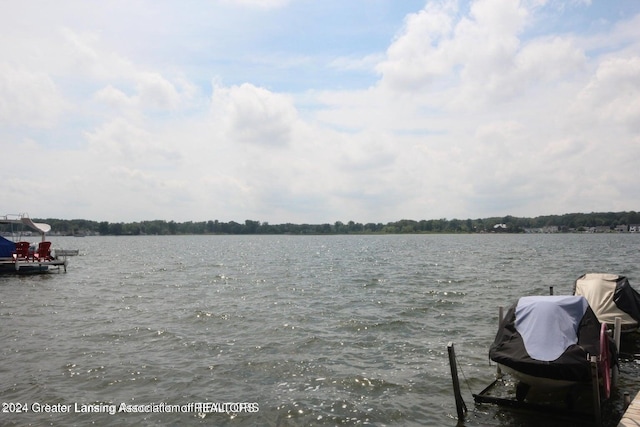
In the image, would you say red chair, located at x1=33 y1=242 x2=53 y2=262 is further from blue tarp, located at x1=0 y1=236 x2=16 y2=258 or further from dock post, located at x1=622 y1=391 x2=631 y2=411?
dock post, located at x1=622 y1=391 x2=631 y2=411

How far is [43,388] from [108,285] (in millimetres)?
25995

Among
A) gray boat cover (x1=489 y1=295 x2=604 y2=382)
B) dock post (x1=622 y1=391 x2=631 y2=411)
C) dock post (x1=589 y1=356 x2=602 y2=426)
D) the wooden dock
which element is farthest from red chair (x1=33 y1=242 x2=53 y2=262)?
the wooden dock

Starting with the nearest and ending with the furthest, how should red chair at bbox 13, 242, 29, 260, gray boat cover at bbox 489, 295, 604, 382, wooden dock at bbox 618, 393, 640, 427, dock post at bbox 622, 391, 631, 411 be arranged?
wooden dock at bbox 618, 393, 640, 427 → gray boat cover at bbox 489, 295, 604, 382 → dock post at bbox 622, 391, 631, 411 → red chair at bbox 13, 242, 29, 260

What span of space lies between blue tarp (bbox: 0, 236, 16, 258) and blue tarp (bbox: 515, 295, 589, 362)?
156 feet

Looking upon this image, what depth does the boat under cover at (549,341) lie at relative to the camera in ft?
32.4

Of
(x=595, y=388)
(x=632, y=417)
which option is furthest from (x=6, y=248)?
(x=632, y=417)

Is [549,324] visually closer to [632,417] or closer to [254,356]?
[632,417]

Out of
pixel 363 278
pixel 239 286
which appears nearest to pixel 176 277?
pixel 239 286

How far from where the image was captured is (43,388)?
12.8 metres

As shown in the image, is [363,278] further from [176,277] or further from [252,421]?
[252,421]

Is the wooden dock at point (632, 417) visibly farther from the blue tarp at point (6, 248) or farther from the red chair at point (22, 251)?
the blue tarp at point (6, 248)

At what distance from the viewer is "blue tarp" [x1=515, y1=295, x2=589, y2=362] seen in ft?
33.7

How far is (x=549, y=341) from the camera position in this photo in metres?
10.4

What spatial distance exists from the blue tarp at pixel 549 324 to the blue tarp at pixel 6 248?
156 feet
